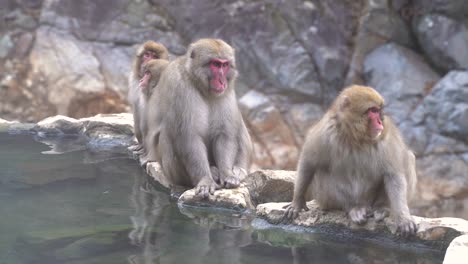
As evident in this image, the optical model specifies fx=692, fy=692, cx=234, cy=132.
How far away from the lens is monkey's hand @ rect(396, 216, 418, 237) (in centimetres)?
432

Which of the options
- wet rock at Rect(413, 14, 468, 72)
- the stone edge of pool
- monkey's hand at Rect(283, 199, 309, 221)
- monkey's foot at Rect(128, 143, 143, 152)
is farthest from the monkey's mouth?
wet rock at Rect(413, 14, 468, 72)

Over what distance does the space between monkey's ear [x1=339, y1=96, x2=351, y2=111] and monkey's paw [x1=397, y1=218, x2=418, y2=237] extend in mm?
810

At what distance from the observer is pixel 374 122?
440cm

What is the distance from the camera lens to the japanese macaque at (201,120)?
214 inches

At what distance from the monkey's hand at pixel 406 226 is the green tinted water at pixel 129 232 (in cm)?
11

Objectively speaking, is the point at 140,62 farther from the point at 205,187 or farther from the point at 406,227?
the point at 406,227

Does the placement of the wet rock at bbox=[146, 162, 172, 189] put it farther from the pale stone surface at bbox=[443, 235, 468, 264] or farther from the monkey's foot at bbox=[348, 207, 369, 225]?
the pale stone surface at bbox=[443, 235, 468, 264]

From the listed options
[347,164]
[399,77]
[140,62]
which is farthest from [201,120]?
[399,77]

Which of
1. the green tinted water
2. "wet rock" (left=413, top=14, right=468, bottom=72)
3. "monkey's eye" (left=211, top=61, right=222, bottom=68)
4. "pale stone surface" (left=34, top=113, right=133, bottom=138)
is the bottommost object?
the green tinted water

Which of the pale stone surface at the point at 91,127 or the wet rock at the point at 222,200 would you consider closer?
the wet rock at the point at 222,200

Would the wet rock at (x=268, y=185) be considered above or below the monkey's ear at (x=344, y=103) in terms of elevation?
below

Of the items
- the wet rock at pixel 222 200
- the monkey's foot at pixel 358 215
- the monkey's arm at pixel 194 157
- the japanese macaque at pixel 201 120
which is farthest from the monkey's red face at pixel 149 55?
the monkey's foot at pixel 358 215

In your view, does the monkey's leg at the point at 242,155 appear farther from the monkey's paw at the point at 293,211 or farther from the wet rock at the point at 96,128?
the wet rock at the point at 96,128

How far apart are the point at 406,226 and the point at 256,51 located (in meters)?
7.71
